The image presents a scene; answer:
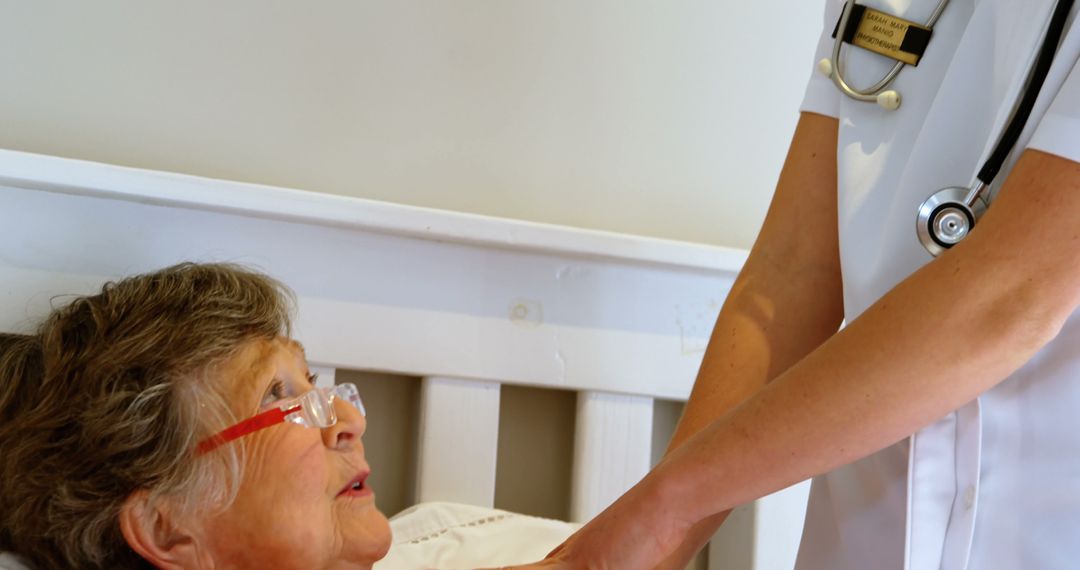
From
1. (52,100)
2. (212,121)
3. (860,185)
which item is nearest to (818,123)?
(860,185)

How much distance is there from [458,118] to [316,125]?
18cm

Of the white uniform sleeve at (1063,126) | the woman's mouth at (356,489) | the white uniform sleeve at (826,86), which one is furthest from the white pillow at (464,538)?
the white uniform sleeve at (1063,126)

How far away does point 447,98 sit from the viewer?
1.39 meters

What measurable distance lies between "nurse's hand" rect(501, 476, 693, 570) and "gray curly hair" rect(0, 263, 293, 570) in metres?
0.33

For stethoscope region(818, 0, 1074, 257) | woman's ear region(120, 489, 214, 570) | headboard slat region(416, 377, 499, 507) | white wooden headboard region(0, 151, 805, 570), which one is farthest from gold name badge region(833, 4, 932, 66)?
woman's ear region(120, 489, 214, 570)

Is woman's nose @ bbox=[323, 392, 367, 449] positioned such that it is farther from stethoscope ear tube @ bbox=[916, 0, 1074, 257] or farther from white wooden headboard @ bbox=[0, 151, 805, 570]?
stethoscope ear tube @ bbox=[916, 0, 1074, 257]

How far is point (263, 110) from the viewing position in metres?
1.32

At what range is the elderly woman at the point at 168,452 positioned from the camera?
99cm

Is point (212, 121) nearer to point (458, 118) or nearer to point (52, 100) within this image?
point (52, 100)

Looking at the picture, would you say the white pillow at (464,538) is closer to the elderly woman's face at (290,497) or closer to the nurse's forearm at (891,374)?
the elderly woman's face at (290,497)

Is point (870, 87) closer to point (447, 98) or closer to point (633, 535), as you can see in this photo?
point (633, 535)

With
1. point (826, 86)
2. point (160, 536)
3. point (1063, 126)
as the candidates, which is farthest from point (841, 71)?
point (160, 536)

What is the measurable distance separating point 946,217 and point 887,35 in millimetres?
243

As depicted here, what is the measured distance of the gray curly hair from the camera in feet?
3.26
